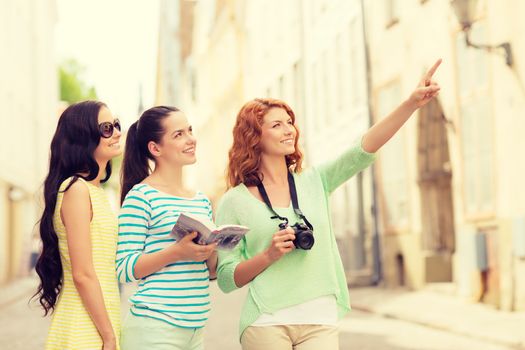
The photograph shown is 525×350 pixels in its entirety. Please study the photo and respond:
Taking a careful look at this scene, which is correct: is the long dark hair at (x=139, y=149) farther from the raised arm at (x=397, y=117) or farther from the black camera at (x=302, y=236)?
the raised arm at (x=397, y=117)

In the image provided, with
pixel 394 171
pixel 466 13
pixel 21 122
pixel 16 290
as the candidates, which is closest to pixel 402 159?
pixel 394 171

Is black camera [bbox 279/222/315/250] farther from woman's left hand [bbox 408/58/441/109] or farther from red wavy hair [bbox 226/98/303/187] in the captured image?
woman's left hand [bbox 408/58/441/109]

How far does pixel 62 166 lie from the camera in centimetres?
390

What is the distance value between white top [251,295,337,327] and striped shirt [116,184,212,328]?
0.23 m

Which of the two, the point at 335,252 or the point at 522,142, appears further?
the point at 522,142

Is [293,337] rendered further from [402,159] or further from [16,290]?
[16,290]

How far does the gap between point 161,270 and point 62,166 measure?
52 centimetres

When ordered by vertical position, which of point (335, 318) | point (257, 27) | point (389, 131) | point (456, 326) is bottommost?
point (456, 326)

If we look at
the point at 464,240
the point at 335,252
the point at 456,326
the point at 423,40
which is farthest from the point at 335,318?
the point at 423,40

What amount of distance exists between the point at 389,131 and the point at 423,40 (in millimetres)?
13040

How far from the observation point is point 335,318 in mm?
4113

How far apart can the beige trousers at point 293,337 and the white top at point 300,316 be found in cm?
2

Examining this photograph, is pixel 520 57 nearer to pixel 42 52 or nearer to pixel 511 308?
pixel 511 308

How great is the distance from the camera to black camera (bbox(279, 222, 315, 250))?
3973 millimetres
